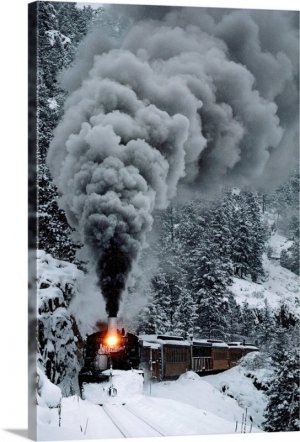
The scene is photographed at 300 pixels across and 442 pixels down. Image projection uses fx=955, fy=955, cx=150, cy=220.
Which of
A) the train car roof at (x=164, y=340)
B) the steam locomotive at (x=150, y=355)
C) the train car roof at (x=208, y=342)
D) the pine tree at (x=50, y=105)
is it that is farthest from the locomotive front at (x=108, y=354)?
the pine tree at (x=50, y=105)

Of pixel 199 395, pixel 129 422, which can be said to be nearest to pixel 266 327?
pixel 199 395

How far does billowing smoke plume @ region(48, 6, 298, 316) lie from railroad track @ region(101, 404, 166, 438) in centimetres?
175

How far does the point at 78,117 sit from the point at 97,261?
2572mm

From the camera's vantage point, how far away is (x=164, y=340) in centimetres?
1742

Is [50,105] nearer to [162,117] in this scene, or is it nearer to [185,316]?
[162,117]

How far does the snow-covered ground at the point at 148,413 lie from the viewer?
1630 cm

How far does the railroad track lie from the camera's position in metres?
16.6

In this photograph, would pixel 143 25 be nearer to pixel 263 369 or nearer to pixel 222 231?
pixel 222 231

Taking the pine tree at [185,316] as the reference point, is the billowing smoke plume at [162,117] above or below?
above

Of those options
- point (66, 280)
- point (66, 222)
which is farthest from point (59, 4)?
point (66, 280)

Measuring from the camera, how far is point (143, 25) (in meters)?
17.3

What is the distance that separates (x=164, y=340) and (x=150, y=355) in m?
0.38

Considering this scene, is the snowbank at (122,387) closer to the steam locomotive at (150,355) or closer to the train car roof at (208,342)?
the steam locomotive at (150,355)

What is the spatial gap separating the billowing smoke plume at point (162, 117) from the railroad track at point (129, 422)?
1747 millimetres
